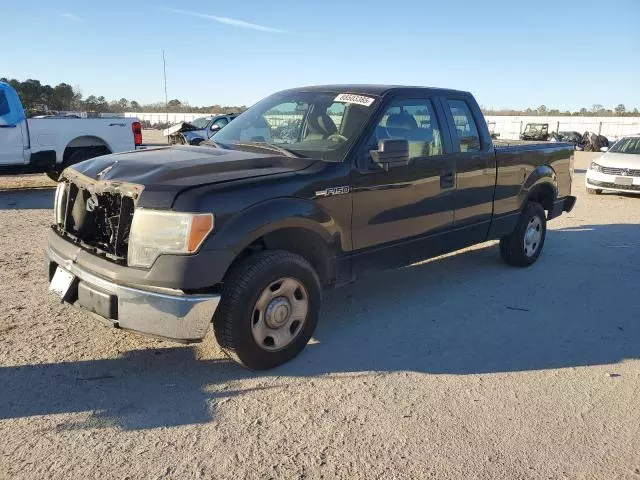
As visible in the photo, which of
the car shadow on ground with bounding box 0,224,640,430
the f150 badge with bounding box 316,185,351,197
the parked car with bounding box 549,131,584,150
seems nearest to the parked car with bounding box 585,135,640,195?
the car shadow on ground with bounding box 0,224,640,430

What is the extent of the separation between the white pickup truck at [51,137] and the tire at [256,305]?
9.14 m

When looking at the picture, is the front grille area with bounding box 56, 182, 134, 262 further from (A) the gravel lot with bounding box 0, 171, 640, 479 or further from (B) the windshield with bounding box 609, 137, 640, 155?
(B) the windshield with bounding box 609, 137, 640, 155

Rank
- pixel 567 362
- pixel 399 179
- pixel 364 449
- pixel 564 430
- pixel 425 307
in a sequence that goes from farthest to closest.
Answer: pixel 425 307, pixel 399 179, pixel 567 362, pixel 564 430, pixel 364 449

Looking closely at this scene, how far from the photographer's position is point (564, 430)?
3.09m

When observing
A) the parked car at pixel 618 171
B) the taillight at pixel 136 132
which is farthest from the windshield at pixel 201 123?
the parked car at pixel 618 171

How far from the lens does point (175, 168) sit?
3561 millimetres

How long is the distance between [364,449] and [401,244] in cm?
212

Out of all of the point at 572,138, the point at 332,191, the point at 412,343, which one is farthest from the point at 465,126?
the point at 572,138

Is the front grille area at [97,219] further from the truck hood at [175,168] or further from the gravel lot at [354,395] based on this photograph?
the gravel lot at [354,395]

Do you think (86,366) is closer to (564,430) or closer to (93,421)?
(93,421)

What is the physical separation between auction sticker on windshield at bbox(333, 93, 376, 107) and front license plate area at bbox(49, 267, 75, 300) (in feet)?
8.28

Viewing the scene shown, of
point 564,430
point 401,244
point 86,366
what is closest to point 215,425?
point 86,366

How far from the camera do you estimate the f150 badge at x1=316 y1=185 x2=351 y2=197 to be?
12.7 feet

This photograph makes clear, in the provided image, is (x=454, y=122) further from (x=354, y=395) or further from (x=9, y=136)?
(x=9, y=136)
